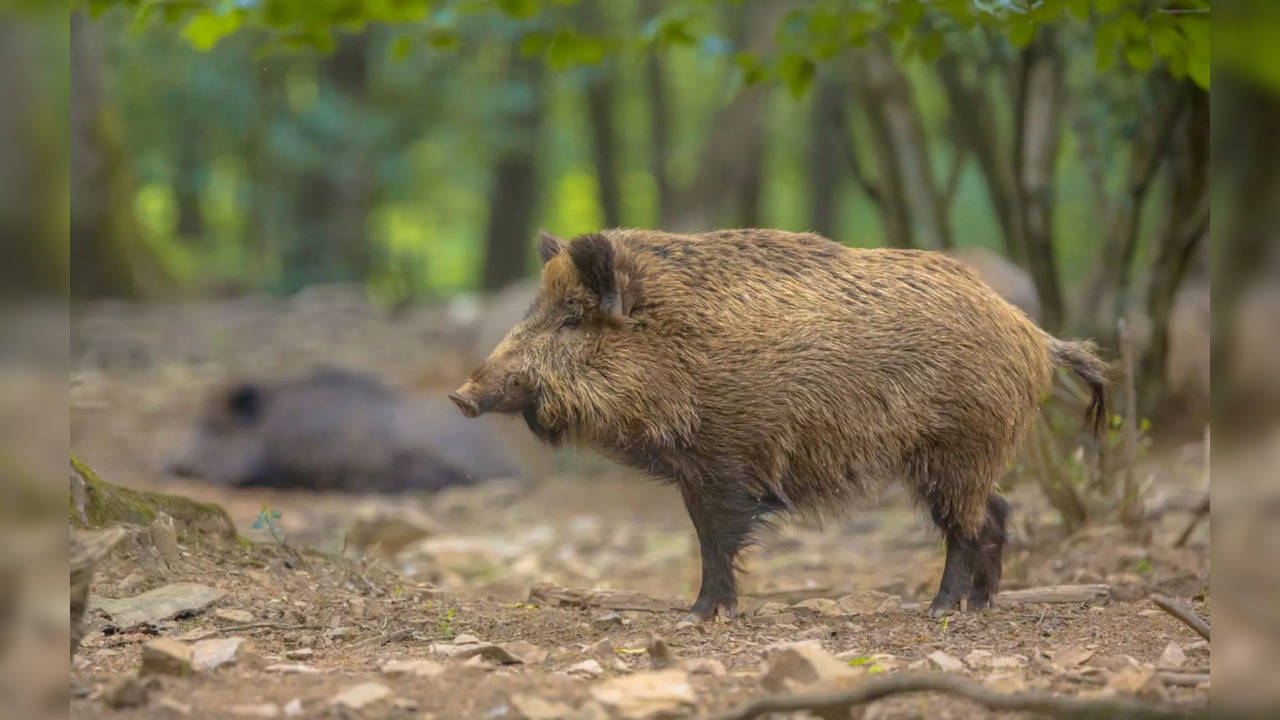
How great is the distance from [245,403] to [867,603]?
7.00 meters

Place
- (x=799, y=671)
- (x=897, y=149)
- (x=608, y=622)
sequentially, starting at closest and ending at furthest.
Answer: (x=799, y=671)
(x=608, y=622)
(x=897, y=149)

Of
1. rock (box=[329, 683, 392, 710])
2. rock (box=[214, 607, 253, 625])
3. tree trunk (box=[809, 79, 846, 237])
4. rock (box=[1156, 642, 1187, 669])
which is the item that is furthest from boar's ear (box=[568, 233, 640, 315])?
tree trunk (box=[809, 79, 846, 237])

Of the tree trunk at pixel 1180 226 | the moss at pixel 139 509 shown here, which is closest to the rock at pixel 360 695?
the moss at pixel 139 509

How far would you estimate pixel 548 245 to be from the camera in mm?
5359

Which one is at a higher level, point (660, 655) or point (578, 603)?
point (660, 655)

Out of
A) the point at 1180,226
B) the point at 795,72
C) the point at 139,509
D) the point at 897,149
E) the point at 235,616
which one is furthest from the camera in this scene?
the point at 897,149

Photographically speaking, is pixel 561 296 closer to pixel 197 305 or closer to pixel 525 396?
pixel 525 396

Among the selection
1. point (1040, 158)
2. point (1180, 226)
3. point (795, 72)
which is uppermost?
point (795, 72)

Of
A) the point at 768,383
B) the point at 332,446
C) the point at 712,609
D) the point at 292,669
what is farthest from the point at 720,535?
the point at 332,446

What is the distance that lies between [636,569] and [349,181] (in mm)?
12032

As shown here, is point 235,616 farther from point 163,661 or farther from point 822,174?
point 822,174

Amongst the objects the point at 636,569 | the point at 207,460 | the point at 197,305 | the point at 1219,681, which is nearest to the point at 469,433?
the point at 207,460

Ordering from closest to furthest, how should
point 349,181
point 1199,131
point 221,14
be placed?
point 221,14
point 1199,131
point 349,181

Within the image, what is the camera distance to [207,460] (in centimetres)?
1019
